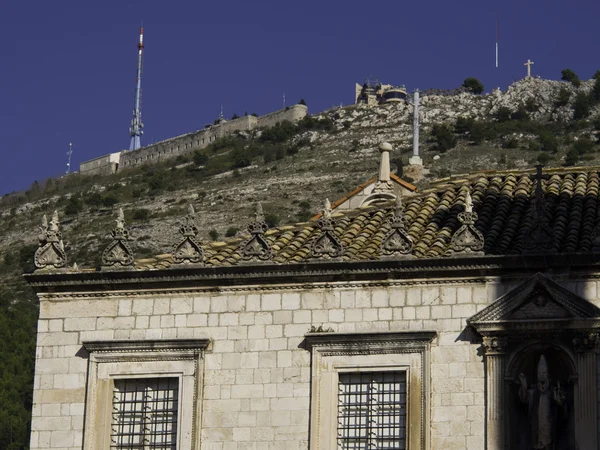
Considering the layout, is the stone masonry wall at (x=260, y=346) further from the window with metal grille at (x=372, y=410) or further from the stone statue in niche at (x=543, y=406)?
the stone statue in niche at (x=543, y=406)

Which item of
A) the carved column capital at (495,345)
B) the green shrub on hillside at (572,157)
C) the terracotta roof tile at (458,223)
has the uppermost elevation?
the green shrub on hillside at (572,157)

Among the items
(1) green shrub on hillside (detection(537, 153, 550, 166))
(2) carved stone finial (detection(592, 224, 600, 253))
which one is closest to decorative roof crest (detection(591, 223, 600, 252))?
(2) carved stone finial (detection(592, 224, 600, 253))

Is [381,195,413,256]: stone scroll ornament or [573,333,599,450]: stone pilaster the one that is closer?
[573,333,599,450]: stone pilaster

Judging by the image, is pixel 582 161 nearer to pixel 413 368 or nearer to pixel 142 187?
pixel 142 187

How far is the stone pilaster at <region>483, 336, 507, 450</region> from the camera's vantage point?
26.8 meters

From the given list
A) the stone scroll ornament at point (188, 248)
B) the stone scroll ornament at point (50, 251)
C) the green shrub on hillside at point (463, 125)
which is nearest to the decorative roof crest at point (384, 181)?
the stone scroll ornament at point (188, 248)

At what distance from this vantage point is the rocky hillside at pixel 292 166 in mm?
112688

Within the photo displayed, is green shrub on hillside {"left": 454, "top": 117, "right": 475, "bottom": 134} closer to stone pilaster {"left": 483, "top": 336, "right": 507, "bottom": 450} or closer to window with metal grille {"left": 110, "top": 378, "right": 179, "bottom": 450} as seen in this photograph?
window with metal grille {"left": 110, "top": 378, "right": 179, "bottom": 450}

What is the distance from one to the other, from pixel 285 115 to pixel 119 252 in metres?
141

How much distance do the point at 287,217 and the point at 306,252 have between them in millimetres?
80825

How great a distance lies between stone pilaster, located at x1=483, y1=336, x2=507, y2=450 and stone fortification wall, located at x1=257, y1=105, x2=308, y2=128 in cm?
13866

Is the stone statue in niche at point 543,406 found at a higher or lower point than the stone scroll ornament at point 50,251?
lower

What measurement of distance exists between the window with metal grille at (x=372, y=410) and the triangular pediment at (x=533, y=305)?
70.6 inches

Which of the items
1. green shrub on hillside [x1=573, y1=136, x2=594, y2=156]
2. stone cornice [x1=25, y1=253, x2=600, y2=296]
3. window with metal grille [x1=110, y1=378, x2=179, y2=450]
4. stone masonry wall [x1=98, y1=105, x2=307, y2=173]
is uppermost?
stone masonry wall [x1=98, y1=105, x2=307, y2=173]
